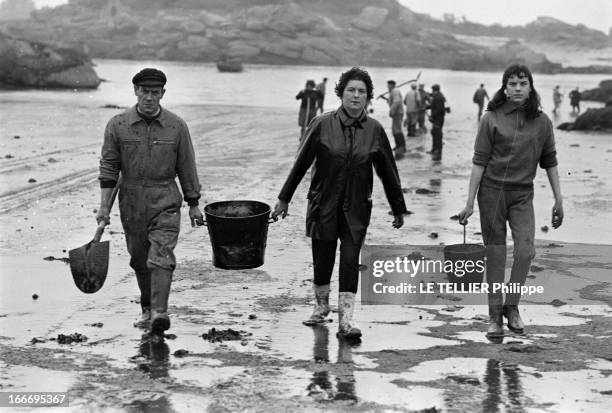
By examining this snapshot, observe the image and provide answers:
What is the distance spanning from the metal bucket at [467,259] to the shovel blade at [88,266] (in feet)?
8.77

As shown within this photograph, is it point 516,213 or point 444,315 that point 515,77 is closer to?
point 516,213

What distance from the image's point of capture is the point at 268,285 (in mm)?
8859

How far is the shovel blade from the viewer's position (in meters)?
6.99

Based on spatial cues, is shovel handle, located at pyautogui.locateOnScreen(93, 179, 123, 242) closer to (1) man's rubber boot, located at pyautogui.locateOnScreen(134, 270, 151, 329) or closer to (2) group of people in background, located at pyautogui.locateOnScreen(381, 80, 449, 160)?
(1) man's rubber boot, located at pyautogui.locateOnScreen(134, 270, 151, 329)

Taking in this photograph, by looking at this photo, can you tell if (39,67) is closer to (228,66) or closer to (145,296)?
(145,296)

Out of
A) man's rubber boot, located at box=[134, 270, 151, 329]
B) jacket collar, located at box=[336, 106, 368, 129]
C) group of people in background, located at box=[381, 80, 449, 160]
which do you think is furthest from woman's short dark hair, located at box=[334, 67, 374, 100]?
group of people in background, located at box=[381, 80, 449, 160]

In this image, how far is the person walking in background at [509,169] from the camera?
7.09 meters

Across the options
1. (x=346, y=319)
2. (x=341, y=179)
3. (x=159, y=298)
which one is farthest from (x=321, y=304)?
(x=159, y=298)

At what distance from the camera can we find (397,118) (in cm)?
2353

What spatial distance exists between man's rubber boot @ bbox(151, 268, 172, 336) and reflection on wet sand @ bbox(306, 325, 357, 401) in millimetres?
1000

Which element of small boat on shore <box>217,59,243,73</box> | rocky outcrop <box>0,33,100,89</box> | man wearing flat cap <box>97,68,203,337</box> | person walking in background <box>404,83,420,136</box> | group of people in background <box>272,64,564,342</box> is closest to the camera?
man wearing flat cap <box>97,68,203,337</box>

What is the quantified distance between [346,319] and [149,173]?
64.4 inches

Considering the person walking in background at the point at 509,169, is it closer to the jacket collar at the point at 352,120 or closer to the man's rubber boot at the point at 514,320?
the man's rubber boot at the point at 514,320

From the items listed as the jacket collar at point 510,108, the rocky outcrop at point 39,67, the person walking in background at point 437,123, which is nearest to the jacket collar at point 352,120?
the jacket collar at point 510,108
